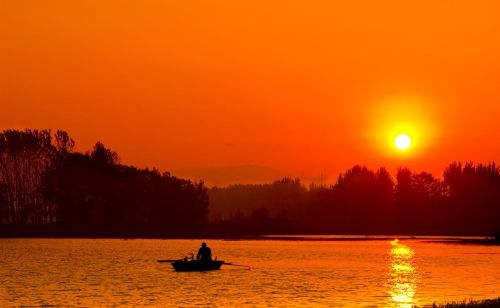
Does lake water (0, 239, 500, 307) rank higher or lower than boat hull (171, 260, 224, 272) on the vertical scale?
lower

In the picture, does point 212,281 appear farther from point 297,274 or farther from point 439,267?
point 439,267

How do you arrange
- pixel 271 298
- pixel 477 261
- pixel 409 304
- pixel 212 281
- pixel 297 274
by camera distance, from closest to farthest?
pixel 409 304 < pixel 271 298 < pixel 212 281 < pixel 297 274 < pixel 477 261

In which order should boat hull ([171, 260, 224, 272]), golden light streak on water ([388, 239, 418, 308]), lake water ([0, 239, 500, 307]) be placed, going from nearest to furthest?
1. golden light streak on water ([388, 239, 418, 308])
2. lake water ([0, 239, 500, 307])
3. boat hull ([171, 260, 224, 272])

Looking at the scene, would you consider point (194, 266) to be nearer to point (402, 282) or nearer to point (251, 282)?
point (251, 282)

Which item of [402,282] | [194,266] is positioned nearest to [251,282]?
[194,266]

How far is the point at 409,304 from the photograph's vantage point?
64000 millimetres

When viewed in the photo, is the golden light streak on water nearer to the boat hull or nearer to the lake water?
the lake water

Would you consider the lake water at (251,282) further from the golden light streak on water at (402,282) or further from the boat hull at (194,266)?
the boat hull at (194,266)

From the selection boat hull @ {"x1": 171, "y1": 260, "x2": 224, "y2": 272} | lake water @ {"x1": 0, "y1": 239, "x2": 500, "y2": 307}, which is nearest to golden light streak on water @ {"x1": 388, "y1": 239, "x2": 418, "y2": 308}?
lake water @ {"x1": 0, "y1": 239, "x2": 500, "y2": 307}

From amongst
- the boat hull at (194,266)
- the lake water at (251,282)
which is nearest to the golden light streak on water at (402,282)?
the lake water at (251,282)

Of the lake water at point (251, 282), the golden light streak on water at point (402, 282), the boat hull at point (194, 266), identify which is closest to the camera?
the golden light streak on water at point (402, 282)

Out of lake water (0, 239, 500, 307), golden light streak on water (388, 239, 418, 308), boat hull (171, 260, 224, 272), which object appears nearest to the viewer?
golden light streak on water (388, 239, 418, 308)

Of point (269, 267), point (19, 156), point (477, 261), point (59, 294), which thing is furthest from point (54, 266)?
point (19, 156)

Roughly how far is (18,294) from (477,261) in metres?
73.5
